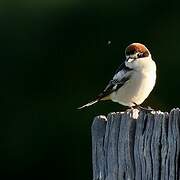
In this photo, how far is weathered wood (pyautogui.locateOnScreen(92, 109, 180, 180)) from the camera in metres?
4.14

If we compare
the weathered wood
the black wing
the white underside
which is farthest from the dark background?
the weathered wood

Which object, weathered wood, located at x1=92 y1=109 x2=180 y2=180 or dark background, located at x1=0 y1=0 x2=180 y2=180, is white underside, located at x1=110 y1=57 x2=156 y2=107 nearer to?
weathered wood, located at x1=92 y1=109 x2=180 y2=180

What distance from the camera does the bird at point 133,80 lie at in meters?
7.31

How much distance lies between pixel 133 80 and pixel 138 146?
317cm

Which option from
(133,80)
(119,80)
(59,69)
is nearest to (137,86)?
(133,80)

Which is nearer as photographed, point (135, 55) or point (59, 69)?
point (135, 55)

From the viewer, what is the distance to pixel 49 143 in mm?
14609

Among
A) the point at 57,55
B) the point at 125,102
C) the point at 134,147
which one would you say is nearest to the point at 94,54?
the point at 57,55

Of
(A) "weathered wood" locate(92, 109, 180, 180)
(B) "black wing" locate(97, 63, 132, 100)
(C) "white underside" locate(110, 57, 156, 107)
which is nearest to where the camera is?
(A) "weathered wood" locate(92, 109, 180, 180)

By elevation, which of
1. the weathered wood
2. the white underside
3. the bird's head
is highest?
the bird's head

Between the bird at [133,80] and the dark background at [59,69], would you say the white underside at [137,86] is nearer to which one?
the bird at [133,80]

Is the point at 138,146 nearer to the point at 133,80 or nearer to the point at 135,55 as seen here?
the point at 133,80

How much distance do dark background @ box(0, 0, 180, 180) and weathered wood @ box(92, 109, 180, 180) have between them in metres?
9.83

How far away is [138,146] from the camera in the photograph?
422cm
